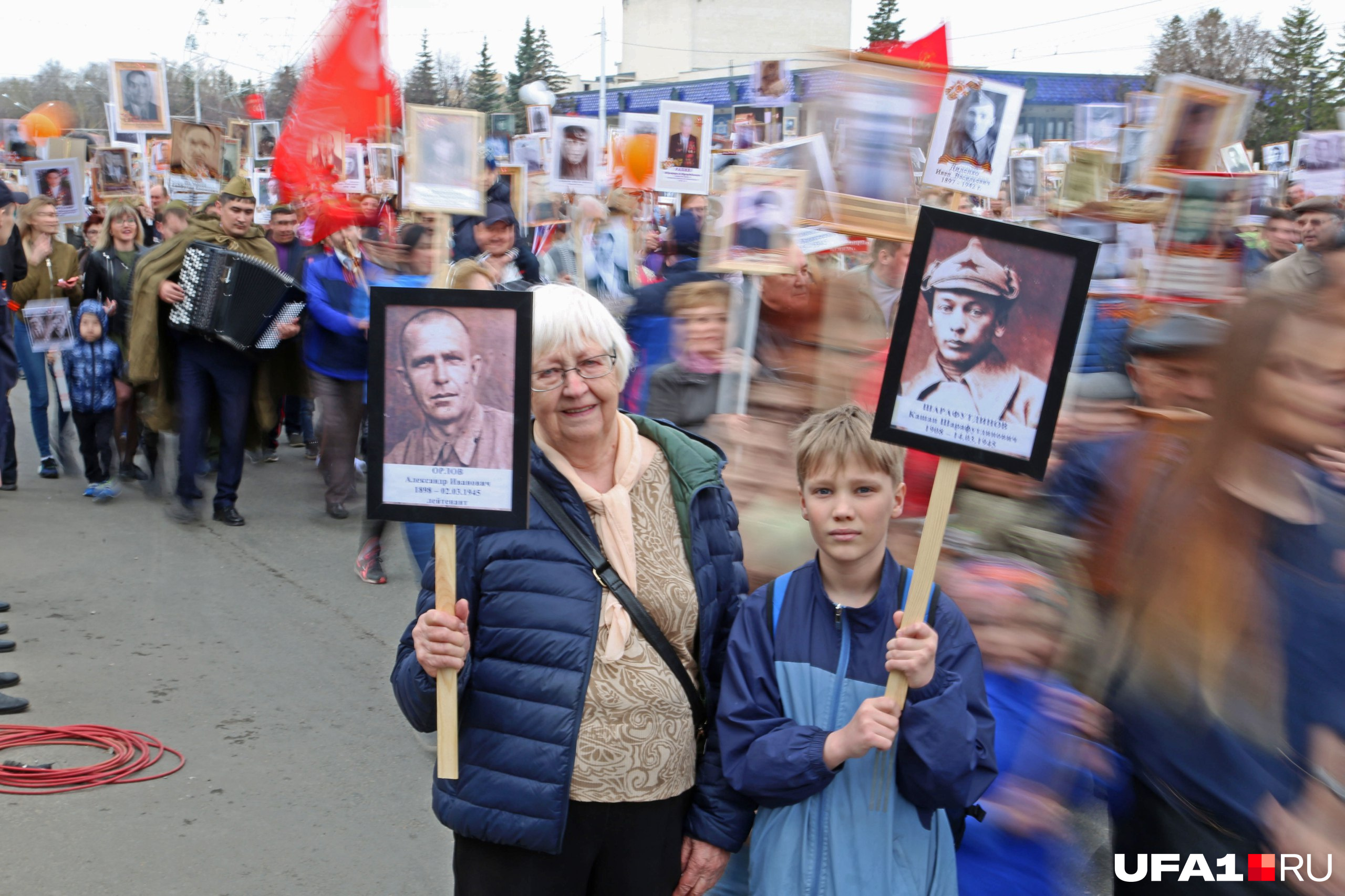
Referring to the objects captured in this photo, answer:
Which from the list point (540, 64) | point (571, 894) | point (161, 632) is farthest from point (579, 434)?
point (540, 64)

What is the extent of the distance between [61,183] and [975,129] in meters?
8.82

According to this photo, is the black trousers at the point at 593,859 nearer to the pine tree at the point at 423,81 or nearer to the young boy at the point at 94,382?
the young boy at the point at 94,382

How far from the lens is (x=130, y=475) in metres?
9.15

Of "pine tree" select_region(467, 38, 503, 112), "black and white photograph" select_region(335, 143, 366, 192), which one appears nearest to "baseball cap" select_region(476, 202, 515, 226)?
"black and white photograph" select_region(335, 143, 366, 192)

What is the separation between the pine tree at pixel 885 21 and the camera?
5916 cm

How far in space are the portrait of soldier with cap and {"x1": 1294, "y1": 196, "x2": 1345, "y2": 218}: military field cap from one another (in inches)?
237

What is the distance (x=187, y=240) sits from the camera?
7762 millimetres

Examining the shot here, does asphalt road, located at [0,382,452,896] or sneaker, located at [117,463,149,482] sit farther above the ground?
asphalt road, located at [0,382,452,896]

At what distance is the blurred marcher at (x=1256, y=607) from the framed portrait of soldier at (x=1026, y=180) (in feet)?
29.4

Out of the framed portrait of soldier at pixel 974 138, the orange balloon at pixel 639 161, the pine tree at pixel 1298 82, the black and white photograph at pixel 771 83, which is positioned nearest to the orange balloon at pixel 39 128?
the black and white photograph at pixel 771 83

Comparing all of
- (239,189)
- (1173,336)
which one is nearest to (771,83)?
(239,189)

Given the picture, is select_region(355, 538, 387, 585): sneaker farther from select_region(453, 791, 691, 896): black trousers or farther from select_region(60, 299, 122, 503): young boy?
select_region(453, 791, 691, 896): black trousers

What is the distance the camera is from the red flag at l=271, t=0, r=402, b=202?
4.39m

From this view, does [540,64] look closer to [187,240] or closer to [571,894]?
[187,240]
